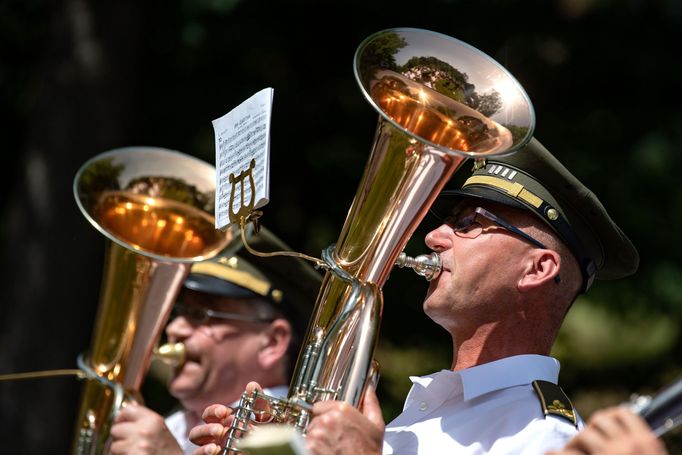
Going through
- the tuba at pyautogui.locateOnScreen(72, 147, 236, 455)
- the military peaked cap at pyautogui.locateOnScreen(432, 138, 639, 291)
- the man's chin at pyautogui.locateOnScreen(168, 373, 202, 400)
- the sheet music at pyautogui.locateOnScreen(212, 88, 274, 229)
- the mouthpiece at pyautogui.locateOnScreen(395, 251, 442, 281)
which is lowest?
the man's chin at pyautogui.locateOnScreen(168, 373, 202, 400)

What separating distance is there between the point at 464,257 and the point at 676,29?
4373mm

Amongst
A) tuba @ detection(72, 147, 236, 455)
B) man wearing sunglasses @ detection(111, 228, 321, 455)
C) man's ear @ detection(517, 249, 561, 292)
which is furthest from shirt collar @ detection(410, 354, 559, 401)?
man wearing sunglasses @ detection(111, 228, 321, 455)

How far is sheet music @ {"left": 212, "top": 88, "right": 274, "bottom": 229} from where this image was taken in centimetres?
325

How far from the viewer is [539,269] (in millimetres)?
3805

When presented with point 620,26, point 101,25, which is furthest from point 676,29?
point 101,25

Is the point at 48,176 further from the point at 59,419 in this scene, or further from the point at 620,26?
the point at 620,26

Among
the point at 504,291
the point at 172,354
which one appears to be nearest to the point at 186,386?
the point at 172,354

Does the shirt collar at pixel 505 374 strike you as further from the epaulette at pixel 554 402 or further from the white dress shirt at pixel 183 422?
the white dress shirt at pixel 183 422

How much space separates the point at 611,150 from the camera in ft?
25.6

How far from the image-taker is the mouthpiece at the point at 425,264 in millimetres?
3678

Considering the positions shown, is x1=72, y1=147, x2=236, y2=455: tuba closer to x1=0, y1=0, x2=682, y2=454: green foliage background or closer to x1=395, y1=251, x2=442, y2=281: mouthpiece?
x1=395, y1=251, x2=442, y2=281: mouthpiece

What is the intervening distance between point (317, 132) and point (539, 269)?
15.1 ft

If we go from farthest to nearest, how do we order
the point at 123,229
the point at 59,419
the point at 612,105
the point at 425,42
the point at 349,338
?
the point at 612,105, the point at 59,419, the point at 123,229, the point at 425,42, the point at 349,338

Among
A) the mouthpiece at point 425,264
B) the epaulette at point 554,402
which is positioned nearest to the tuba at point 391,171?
the mouthpiece at point 425,264
